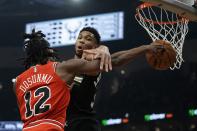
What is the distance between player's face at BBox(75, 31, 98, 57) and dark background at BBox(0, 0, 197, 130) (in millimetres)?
8814

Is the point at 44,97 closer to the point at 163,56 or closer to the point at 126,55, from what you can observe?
the point at 126,55

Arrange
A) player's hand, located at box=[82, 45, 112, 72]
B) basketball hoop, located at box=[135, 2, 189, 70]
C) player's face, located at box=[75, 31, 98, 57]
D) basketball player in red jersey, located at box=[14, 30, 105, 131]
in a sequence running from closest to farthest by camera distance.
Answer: player's hand, located at box=[82, 45, 112, 72] < basketball player in red jersey, located at box=[14, 30, 105, 131] < player's face, located at box=[75, 31, 98, 57] < basketball hoop, located at box=[135, 2, 189, 70]

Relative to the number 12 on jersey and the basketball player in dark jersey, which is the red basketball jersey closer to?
the number 12 on jersey

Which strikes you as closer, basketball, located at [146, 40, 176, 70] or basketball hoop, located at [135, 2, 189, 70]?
basketball, located at [146, 40, 176, 70]

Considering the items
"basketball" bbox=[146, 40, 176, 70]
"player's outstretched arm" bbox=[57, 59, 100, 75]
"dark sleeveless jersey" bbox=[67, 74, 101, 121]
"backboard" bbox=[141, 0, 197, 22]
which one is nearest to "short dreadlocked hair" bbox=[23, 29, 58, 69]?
A: "player's outstretched arm" bbox=[57, 59, 100, 75]

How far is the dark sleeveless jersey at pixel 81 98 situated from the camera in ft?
13.3

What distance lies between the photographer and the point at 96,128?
4.09 metres

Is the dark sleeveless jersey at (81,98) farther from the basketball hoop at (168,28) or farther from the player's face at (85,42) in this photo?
the basketball hoop at (168,28)

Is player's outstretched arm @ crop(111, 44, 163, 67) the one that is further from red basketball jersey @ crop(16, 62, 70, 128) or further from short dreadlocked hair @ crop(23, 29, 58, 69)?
short dreadlocked hair @ crop(23, 29, 58, 69)

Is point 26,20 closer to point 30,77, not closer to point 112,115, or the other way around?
point 112,115

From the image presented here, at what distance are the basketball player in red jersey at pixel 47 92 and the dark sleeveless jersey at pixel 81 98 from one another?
67 centimetres

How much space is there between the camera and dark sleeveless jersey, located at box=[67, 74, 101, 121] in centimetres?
406

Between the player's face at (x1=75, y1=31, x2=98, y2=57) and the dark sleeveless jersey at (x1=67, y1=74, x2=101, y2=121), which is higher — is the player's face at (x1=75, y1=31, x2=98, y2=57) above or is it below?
above

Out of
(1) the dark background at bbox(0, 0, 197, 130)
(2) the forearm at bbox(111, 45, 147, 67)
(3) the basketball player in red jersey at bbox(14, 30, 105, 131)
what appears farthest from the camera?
(1) the dark background at bbox(0, 0, 197, 130)
